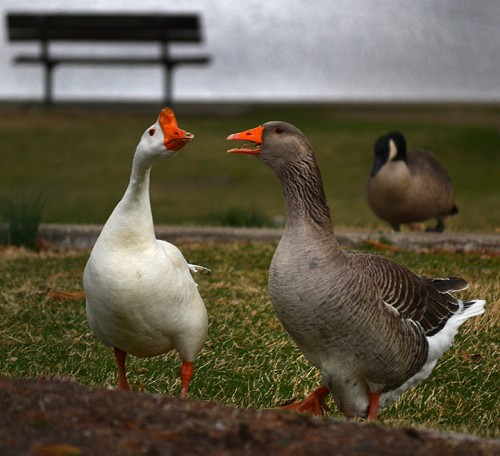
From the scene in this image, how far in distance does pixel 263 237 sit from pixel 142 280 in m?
4.54

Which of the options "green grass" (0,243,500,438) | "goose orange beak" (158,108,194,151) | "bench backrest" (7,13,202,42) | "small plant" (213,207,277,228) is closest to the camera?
"goose orange beak" (158,108,194,151)

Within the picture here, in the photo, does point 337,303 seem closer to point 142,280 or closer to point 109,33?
point 142,280

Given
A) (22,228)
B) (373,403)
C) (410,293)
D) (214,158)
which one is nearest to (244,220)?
(22,228)

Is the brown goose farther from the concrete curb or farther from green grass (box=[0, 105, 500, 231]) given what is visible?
green grass (box=[0, 105, 500, 231])

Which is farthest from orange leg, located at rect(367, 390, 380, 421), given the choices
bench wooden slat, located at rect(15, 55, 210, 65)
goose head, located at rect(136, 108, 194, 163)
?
bench wooden slat, located at rect(15, 55, 210, 65)

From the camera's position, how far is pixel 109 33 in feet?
70.6

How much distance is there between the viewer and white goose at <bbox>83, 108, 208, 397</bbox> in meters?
4.94

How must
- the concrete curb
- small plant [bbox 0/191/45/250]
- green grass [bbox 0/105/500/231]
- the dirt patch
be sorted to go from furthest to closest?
1. green grass [bbox 0/105/500/231]
2. small plant [bbox 0/191/45/250]
3. the concrete curb
4. the dirt patch

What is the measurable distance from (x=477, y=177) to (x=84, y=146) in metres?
7.04

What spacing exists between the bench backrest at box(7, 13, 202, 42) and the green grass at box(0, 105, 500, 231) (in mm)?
1539

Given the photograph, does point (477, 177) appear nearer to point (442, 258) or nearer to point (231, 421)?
point (442, 258)

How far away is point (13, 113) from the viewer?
2180 cm

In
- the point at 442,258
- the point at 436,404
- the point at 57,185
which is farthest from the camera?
the point at 57,185

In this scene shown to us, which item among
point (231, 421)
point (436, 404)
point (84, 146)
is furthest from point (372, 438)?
point (84, 146)
